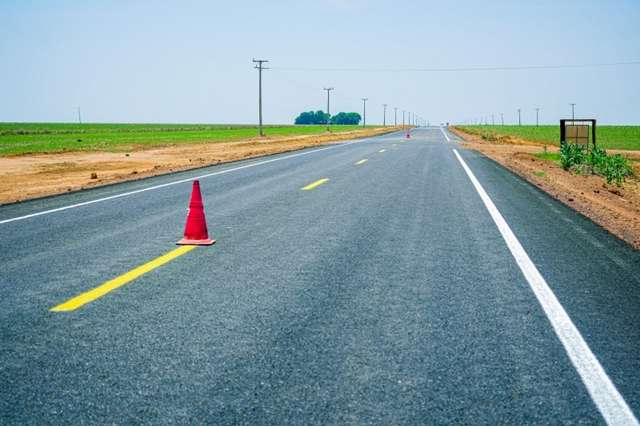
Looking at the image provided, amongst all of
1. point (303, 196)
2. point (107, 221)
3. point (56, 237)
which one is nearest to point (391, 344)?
point (56, 237)

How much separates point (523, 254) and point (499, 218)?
247cm

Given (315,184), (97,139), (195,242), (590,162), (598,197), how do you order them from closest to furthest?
(195,242)
(598,197)
(315,184)
(590,162)
(97,139)

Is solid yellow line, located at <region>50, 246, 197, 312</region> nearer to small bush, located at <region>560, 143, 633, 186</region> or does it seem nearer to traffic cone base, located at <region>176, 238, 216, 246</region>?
traffic cone base, located at <region>176, 238, 216, 246</region>

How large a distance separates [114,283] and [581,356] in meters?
3.61

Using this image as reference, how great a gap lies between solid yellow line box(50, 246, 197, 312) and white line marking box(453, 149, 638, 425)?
3364mm

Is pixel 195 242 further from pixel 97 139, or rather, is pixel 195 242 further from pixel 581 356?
pixel 97 139

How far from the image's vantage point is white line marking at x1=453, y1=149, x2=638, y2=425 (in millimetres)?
2781

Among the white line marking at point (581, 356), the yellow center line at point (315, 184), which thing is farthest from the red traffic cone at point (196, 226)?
the yellow center line at point (315, 184)

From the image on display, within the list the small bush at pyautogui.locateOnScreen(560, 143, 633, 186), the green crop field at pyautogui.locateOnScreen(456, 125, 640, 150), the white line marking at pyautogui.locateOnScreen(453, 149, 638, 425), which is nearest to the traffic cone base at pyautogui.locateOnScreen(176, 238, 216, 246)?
the white line marking at pyautogui.locateOnScreen(453, 149, 638, 425)

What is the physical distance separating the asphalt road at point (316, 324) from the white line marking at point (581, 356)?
0.03 meters

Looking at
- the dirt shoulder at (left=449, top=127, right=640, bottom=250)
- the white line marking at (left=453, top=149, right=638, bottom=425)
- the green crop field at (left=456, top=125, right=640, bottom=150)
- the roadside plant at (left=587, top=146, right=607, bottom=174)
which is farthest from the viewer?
the green crop field at (left=456, top=125, right=640, bottom=150)

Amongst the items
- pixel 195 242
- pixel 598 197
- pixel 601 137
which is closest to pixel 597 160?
pixel 598 197

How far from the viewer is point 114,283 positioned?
501cm

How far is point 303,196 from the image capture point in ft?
36.3
